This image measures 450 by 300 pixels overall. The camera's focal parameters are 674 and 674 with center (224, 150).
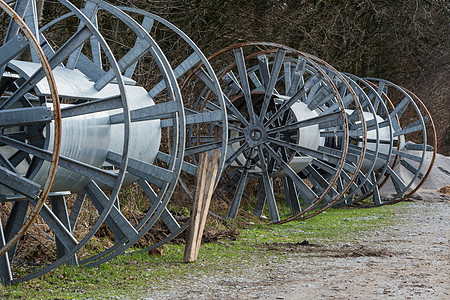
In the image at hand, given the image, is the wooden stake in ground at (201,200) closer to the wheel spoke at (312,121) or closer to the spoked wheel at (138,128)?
the spoked wheel at (138,128)

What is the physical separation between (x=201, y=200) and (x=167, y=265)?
2.76 ft

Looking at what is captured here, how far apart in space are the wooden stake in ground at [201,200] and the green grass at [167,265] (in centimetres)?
17

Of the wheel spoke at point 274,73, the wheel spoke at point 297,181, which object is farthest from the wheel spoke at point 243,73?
the wheel spoke at point 297,181

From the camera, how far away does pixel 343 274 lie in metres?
6.41

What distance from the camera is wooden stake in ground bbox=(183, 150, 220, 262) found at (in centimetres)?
689

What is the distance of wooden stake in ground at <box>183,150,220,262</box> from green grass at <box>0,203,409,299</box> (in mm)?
168

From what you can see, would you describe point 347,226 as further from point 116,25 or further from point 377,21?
point 377,21

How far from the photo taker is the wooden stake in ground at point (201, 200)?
6.89m

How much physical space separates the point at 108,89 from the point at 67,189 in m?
1.03

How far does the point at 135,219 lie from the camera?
8.48 m

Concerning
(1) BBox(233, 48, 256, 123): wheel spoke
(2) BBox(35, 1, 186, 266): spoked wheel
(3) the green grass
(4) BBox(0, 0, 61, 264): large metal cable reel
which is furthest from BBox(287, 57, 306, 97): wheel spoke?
(4) BBox(0, 0, 61, 264): large metal cable reel

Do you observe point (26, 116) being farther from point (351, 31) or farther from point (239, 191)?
point (351, 31)

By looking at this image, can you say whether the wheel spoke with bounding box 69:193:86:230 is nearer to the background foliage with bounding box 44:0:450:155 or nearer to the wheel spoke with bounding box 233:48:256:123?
the background foliage with bounding box 44:0:450:155

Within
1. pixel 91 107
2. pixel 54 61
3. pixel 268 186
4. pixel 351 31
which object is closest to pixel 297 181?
pixel 268 186
